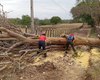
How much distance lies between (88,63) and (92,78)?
150 centimetres

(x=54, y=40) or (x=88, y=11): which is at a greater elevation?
(x=88, y=11)

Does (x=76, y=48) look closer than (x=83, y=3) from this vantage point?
Yes

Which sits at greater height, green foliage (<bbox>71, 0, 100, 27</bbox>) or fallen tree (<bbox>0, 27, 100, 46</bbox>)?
green foliage (<bbox>71, 0, 100, 27</bbox>)

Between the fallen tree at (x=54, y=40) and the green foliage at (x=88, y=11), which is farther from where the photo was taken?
the green foliage at (x=88, y=11)

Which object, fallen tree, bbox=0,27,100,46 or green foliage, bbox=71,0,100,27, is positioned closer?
fallen tree, bbox=0,27,100,46

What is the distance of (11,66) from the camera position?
1003cm

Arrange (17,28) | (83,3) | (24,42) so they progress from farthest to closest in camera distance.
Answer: (83,3), (17,28), (24,42)

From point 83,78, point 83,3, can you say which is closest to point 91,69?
point 83,78

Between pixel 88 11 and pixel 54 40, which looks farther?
pixel 88 11

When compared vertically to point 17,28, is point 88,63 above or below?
below

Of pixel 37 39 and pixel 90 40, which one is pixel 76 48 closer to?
pixel 90 40

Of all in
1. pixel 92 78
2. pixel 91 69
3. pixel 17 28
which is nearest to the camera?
pixel 92 78

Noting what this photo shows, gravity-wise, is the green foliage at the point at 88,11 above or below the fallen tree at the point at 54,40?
above

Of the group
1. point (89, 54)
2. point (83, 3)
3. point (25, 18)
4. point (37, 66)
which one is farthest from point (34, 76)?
point (83, 3)
